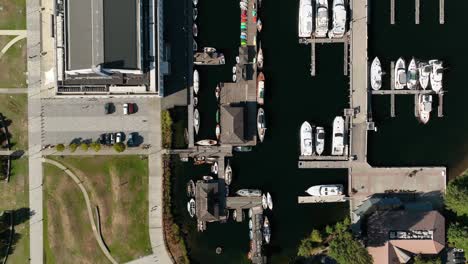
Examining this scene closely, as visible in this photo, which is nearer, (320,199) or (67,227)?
(67,227)

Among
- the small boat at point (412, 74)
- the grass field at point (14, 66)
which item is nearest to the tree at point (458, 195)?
the small boat at point (412, 74)

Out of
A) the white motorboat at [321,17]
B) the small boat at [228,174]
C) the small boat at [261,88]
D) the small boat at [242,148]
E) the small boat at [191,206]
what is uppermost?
the white motorboat at [321,17]

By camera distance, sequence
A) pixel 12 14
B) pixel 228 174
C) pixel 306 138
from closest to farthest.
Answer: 1. pixel 12 14
2. pixel 306 138
3. pixel 228 174

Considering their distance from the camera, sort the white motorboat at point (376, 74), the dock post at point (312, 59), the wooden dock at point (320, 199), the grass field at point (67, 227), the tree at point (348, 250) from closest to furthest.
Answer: the tree at point (348, 250)
the white motorboat at point (376, 74)
the grass field at point (67, 227)
the dock post at point (312, 59)
the wooden dock at point (320, 199)

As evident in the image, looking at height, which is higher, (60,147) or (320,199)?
(60,147)

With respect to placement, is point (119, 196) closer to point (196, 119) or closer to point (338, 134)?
point (196, 119)

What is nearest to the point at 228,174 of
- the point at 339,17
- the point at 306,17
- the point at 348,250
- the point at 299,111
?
the point at 299,111

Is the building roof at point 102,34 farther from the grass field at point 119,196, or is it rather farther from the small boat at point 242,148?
the small boat at point 242,148
